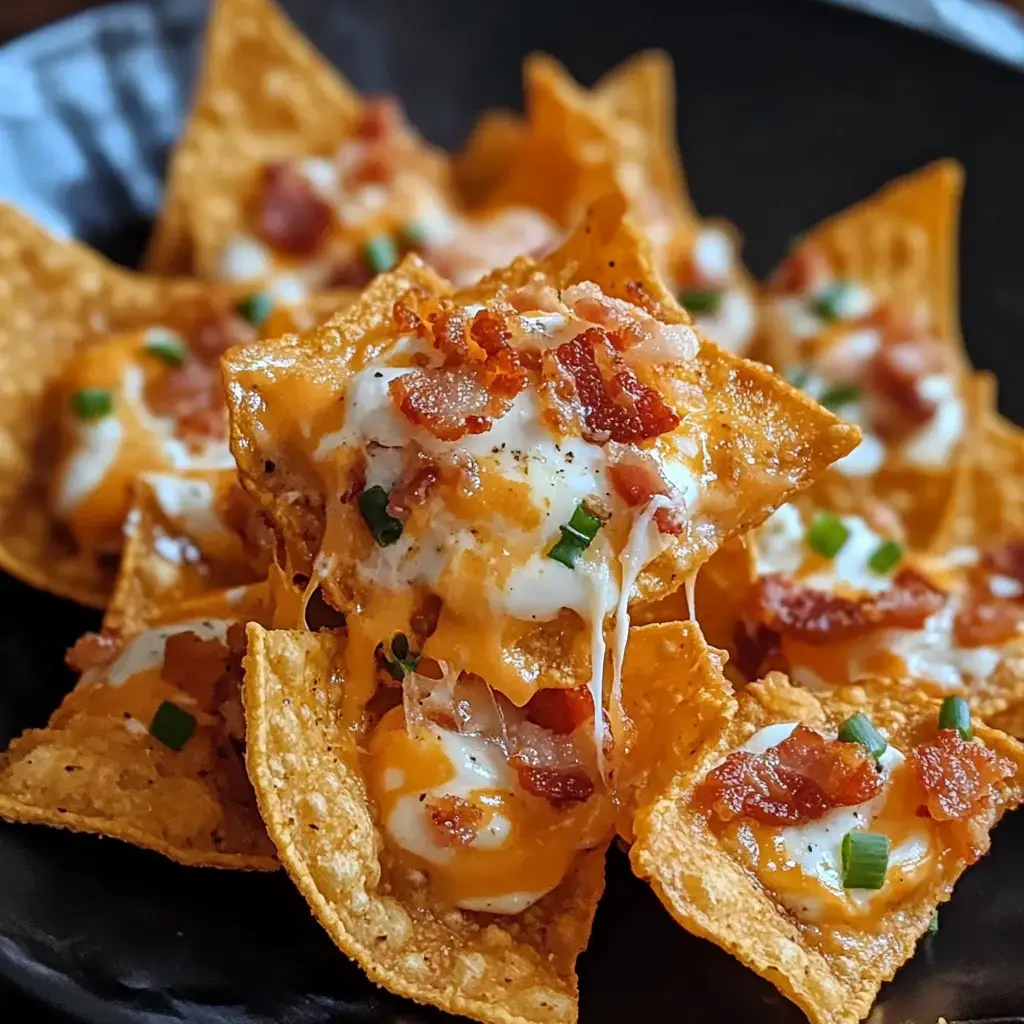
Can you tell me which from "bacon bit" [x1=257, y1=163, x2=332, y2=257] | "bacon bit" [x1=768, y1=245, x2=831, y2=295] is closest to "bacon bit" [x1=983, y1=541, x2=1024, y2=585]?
"bacon bit" [x1=768, y1=245, x2=831, y2=295]

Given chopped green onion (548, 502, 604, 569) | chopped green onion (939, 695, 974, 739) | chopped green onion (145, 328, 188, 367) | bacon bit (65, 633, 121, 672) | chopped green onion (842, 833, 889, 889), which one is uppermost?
chopped green onion (548, 502, 604, 569)

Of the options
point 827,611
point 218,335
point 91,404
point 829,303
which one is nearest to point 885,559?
point 827,611

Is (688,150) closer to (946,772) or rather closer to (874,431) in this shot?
(874,431)

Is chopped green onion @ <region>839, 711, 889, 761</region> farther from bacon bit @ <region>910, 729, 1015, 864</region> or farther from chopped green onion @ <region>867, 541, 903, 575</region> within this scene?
chopped green onion @ <region>867, 541, 903, 575</region>

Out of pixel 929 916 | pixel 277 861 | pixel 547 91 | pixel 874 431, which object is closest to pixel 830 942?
pixel 929 916

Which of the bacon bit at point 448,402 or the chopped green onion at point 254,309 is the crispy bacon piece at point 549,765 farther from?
the chopped green onion at point 254,309

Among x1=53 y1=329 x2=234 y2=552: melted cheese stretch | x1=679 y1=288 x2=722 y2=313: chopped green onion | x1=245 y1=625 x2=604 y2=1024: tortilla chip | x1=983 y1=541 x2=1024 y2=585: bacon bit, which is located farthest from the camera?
x1=679 y1=288 x2=722 y2=313: chopped green onion
